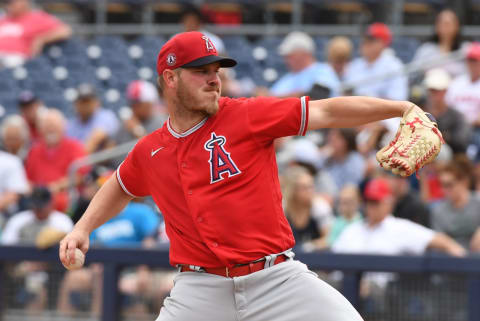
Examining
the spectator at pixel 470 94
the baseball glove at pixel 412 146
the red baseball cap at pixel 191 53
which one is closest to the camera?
the baseball glove at pixel 412 146

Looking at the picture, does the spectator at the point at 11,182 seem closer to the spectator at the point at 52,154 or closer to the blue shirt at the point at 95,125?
the spectator at the point at 52,154

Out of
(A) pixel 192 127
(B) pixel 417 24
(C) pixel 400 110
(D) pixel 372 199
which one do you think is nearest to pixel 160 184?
(A) pixel 192 127

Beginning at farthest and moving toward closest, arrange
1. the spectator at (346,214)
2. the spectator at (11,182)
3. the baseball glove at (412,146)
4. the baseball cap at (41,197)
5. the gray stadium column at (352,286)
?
the spectator at (11,182), the baseball cap at (41,197), the spectator at (346,214), the gray stadium column at (352,286), the baseball glove at (412,146)

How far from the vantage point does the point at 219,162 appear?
3.68 m

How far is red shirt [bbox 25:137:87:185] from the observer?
879cm

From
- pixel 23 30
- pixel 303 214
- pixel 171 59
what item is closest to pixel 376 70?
pixel 303 214

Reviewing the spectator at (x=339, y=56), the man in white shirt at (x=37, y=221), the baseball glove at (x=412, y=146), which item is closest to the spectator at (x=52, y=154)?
the man in white shirt at (x=37, y=221)

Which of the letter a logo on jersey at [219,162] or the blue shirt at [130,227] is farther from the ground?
the letter a logo on jersey at [219,162]

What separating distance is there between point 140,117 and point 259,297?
5.19m

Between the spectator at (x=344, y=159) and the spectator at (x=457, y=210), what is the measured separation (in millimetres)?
1170

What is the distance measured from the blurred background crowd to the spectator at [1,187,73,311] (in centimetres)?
1

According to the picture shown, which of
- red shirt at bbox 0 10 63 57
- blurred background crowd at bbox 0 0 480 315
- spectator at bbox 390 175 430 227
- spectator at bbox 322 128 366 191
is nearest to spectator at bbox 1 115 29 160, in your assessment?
blurred background crowd at bbox 0 0 480 315

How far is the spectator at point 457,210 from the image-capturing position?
654 cm

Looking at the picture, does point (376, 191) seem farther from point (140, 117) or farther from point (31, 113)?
point (31, 113)
